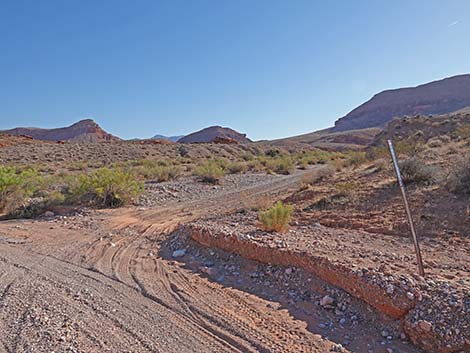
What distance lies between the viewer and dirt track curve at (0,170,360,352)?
14.2ft

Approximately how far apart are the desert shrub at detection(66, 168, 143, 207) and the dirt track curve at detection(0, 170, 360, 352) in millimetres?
5414

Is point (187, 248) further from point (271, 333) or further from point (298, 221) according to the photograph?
point (271, 333)

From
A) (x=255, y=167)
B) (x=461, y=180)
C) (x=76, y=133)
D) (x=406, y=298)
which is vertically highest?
(x=76, y=133)

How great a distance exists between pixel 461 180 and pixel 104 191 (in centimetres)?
1144

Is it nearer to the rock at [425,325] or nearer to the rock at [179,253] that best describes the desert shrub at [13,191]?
the rock at [179,253]

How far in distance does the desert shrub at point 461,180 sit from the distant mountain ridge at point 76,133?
104817mm

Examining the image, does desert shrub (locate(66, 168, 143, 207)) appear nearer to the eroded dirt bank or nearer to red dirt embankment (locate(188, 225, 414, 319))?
the eroded dirt bank

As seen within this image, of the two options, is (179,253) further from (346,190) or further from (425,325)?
(346,190)

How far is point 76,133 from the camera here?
110562 millimetres

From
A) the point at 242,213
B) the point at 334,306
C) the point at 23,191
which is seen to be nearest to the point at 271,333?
the point at 334,306

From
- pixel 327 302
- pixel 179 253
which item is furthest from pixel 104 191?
pixel 327 302

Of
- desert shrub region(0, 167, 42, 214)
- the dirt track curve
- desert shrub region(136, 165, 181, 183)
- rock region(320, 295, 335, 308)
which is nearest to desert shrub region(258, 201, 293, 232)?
the dirt track curve

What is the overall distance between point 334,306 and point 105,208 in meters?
10.8

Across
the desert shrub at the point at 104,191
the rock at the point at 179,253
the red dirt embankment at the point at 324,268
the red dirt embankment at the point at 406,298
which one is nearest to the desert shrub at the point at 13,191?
the desert shrub at the point at 104,191
